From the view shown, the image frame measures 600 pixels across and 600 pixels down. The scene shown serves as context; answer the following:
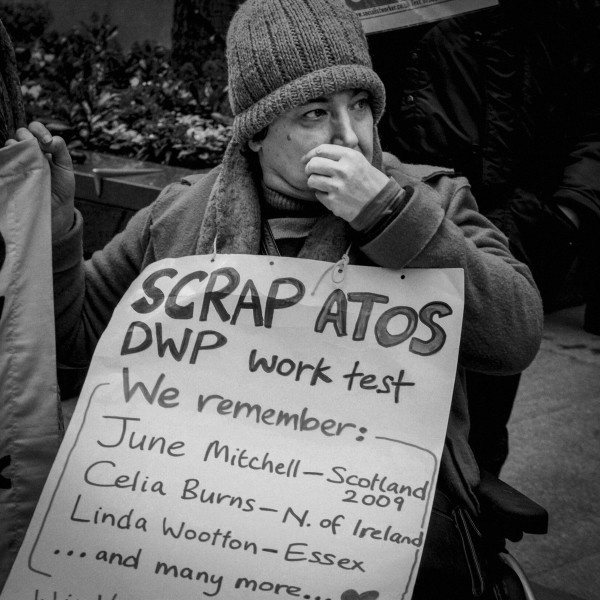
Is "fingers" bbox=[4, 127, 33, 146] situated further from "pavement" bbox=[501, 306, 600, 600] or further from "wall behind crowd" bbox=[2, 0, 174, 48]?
"wall behind crowd" bbox=[2, 0, 174, 48]

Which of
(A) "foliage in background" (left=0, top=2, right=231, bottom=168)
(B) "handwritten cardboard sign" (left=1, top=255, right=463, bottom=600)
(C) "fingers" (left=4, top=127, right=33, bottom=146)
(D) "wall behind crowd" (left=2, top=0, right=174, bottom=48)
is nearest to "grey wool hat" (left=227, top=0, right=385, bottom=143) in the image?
(B) "handwritten cardboard sign" (left=1, top=255, right=463, bottom=600)

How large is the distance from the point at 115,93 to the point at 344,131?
171 inches

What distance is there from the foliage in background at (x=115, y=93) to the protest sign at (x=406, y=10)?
2464 mm

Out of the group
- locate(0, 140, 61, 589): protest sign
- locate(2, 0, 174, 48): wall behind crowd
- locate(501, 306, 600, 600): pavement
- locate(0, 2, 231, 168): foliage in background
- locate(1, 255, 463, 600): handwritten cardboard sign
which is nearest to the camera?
locate(1, 255, 463, 600): handwritten cardboard sign

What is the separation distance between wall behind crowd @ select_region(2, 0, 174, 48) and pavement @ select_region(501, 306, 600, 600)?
12.5 feet

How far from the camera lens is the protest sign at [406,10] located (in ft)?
7.81

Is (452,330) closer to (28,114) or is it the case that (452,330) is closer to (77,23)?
(28,114)

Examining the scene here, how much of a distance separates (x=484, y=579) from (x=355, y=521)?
0.32m

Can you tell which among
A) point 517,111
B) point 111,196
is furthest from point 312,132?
point 111,196

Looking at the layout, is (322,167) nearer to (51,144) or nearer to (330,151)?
(330,151)

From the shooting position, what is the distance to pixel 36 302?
1639 mm

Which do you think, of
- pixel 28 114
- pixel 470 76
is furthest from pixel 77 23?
pixel 470 76

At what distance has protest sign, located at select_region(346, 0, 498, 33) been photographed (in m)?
2.38

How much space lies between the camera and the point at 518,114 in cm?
239
